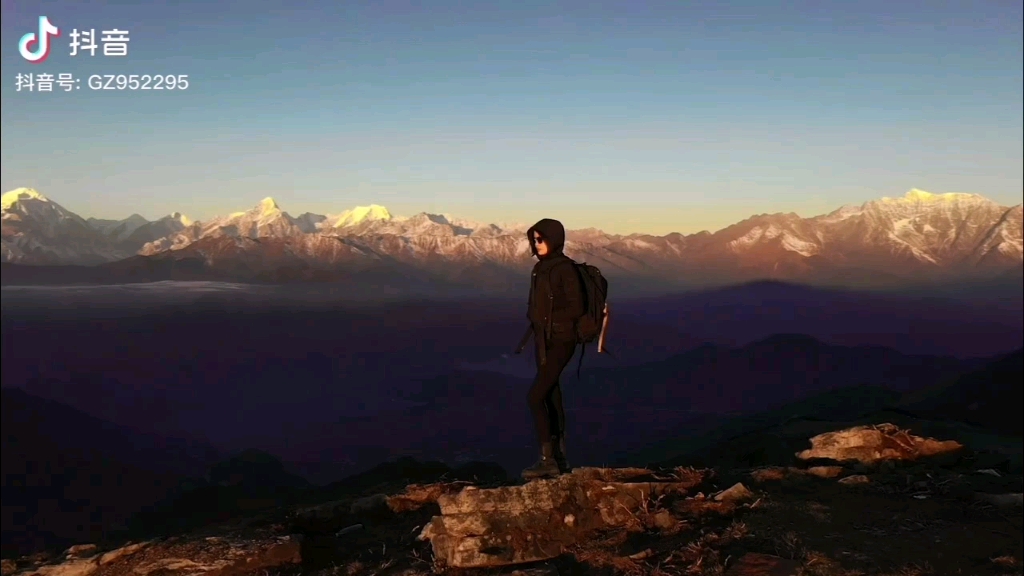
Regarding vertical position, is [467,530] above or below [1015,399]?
above

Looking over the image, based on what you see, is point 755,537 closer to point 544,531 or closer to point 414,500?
point 544,531

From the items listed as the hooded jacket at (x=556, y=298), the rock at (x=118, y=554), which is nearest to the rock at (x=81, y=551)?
the rock at (x=118, y=554)

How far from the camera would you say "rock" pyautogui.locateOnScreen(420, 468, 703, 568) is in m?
8.27

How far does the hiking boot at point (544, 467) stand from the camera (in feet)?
31.3

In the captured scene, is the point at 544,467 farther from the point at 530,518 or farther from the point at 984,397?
the point at 984,397

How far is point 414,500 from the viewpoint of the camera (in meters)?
11.7

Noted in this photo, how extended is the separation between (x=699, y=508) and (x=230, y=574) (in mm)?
6842

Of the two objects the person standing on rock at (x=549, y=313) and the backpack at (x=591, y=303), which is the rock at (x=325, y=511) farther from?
the backpack at (x=591, y=303)

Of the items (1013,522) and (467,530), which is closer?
(467,530)

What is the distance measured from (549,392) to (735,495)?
11.1 feet

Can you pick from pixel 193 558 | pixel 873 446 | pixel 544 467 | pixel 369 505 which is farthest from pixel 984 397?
pixel 193 558

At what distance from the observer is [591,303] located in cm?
920

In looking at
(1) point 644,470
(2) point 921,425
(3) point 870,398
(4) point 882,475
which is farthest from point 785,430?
(3) point 870,398

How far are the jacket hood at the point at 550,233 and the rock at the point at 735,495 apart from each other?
4.58m
